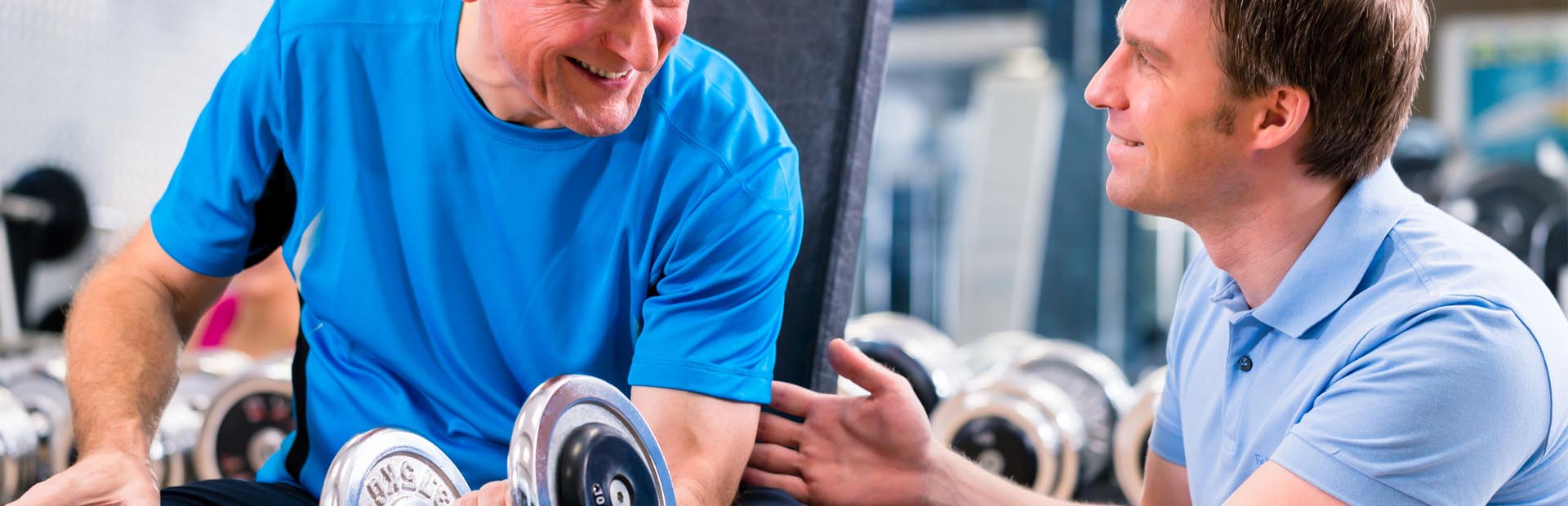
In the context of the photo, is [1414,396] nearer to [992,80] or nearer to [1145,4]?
[1145,4]

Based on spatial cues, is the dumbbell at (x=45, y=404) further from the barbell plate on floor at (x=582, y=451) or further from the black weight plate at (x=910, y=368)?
the barbell plate on floor at (x=582, y=451)

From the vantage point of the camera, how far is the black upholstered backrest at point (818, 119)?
1.40 meters

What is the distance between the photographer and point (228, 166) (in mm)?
1314

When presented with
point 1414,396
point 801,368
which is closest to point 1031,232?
point 801,368

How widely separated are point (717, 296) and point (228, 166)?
513 mm

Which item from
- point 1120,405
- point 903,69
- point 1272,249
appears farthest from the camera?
point 903,69

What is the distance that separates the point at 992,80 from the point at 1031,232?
0.48m

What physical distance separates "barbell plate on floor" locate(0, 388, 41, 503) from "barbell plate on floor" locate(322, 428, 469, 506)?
63.8 inches

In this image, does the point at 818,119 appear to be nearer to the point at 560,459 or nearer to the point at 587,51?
the point at 587,51

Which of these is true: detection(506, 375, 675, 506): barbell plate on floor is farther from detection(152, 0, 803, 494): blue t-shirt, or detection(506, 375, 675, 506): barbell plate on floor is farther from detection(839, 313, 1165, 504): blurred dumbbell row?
detection(839, 313, 1165, 504): blurred dumbbell row

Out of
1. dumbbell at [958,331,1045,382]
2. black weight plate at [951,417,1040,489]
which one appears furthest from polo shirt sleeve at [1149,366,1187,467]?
dumbbell at [958,331,1045,382]

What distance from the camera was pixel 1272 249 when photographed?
1.20 meters

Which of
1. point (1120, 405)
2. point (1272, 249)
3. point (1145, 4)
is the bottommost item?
point (1120, 405)

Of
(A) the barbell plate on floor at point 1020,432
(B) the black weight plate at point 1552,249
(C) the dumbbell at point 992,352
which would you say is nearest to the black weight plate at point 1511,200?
(B) the black weight plate at point 1552,249
